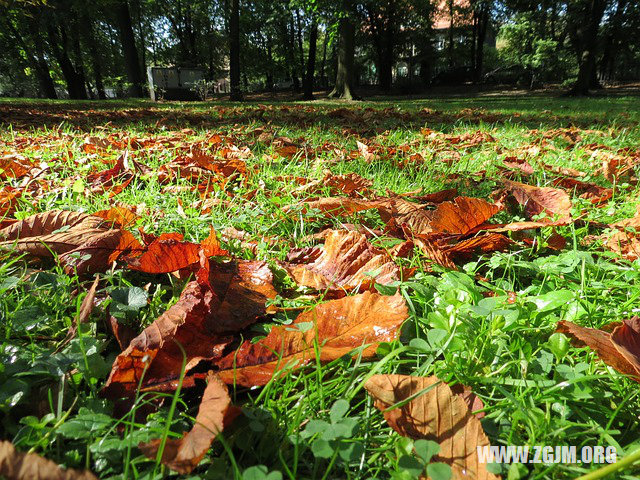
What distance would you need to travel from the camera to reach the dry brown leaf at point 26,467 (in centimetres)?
44

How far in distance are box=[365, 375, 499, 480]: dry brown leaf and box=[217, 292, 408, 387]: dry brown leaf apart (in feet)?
0.43

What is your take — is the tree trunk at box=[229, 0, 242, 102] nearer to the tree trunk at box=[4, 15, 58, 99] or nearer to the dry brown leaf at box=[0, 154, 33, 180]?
the tree trunk at box=[4, 15, 58, 99]

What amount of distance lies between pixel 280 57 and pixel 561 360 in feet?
140

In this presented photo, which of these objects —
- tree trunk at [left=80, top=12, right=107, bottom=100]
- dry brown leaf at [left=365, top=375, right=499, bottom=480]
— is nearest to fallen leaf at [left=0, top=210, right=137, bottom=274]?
dry brown leaf at [left=365, top=375, right=499, bottom=480]

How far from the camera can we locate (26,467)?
0.45 meters

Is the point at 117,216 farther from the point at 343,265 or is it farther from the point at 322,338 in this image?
the point at 322,338

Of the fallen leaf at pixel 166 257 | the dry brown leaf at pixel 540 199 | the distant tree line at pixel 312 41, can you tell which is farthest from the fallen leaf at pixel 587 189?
the distant tree line at pixel 312 41

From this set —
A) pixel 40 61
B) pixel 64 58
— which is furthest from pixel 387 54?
pixel 40 61

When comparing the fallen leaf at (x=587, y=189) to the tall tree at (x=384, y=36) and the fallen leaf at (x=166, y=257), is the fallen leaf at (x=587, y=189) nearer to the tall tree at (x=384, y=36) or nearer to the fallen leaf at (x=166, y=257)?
the fallen leaf at (x=166, y=257)

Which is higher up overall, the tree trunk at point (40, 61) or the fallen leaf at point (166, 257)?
the tree trunk at point (40, 61)

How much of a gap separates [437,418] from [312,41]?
28.0 meters

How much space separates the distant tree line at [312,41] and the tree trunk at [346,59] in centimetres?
4

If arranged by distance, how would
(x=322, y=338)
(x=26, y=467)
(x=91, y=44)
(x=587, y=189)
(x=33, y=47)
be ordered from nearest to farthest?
(x=26, y=467) → (x=322, y=338) → (x=587, y=189) → (x=33, y=47) → (x=91, y=44)

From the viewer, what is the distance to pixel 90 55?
30516 millimetres
